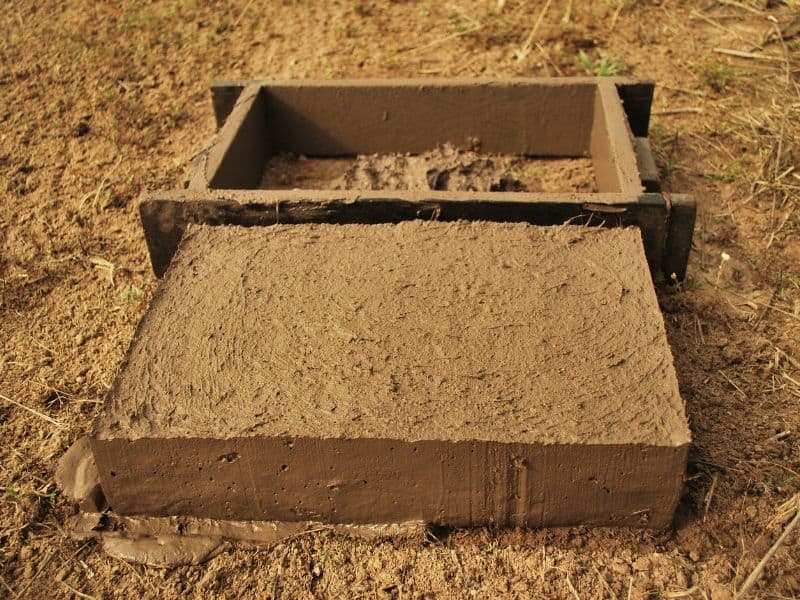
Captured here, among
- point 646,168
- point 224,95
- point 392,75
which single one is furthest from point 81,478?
point 392,75

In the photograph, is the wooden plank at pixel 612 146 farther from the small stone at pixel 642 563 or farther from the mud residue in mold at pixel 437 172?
the small stone at pixel 642 563

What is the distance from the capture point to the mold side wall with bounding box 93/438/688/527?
8.33 ft

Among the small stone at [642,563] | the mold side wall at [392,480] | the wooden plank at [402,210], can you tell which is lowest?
the small stone at [642,563]

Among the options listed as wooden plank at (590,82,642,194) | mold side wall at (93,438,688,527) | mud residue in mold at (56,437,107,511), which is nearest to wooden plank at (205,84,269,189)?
mud residue in mold at (56,437,107,511)

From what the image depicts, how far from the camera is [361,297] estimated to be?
299 centimetres

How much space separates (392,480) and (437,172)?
5.53 ft

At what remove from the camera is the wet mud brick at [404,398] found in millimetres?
2549

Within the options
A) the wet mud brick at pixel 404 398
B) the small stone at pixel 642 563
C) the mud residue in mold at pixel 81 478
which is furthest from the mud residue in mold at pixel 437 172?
the small stone at pixel 642 563

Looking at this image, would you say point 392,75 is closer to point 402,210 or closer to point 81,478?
point 402,210

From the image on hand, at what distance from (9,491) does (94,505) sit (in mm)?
288

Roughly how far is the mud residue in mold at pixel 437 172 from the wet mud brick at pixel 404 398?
0.90 meters

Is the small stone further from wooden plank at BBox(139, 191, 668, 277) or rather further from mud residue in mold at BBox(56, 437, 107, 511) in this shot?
mud residue in mold at BBox(56, 437, 107, 511)

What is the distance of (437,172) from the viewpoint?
13.0ft

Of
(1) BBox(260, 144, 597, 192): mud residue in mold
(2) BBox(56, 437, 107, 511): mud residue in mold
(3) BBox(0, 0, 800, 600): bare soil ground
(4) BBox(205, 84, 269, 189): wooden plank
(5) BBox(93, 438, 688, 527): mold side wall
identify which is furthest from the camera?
(1) BBox(260, 144, 597, 192): mud residue in mold
